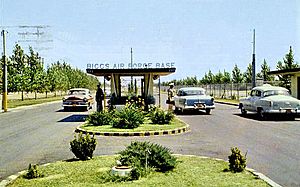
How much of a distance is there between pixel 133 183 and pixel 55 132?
425 inches

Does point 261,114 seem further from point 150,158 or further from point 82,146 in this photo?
point 150,158

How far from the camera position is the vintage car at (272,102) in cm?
2259

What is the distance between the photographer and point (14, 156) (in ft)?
39.3

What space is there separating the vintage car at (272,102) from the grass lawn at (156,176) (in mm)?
13399

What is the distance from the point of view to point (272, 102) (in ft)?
74.5

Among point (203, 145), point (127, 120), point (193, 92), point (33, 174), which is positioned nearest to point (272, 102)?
point (193, 92)

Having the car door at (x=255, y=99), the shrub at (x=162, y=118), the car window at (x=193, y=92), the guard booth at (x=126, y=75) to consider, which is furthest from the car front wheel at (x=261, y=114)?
the shrub at (x=162, y=118)

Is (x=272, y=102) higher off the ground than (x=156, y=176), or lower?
higher

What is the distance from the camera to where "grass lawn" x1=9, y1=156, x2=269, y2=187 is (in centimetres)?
806

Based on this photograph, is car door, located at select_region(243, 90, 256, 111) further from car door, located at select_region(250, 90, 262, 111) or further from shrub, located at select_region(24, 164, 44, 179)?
shrub, located at select_region(24, 164, 44, 179)

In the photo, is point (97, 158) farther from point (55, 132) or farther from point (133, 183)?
point (55, 132)

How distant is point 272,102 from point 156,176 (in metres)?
15.5

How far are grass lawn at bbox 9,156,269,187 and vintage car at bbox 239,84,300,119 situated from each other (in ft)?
44.0

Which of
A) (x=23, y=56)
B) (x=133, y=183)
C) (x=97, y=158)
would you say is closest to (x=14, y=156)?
(x=97, y=158)
